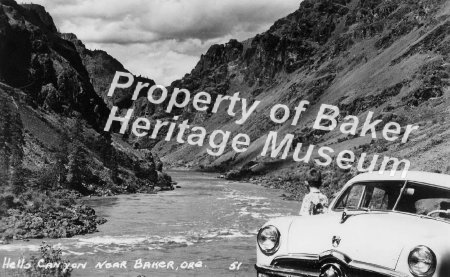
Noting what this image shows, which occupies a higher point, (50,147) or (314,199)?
(314,199)

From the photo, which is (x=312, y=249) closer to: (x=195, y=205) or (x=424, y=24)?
(x=195, y=205)

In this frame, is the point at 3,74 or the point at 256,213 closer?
the point at 256,213

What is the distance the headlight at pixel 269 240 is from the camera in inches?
277

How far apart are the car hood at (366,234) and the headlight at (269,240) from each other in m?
0.20

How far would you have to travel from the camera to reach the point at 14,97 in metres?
82.9

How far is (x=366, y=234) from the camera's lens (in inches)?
245

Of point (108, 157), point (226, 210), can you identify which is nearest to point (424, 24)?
point (108, 157)

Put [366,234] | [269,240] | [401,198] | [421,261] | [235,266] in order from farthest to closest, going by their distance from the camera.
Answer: [235,266], [401,198], [269,240], [366,234], [421,261]

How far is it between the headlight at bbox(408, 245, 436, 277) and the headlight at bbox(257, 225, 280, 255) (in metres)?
1.90

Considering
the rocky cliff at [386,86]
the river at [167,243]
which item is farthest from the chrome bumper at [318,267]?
the rocky cliff at [386,86]

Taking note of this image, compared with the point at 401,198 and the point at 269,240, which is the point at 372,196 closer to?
the point at 401,198

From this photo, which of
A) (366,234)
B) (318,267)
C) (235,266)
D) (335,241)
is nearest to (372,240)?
(366,234)

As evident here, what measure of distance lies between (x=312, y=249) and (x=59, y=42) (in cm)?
13495

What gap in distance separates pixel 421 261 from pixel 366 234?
0.74 metres
